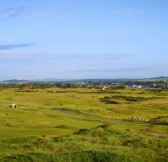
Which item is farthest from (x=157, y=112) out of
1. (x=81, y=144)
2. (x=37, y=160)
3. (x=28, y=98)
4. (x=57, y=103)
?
(x=37, y=160)

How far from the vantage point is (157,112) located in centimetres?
7844

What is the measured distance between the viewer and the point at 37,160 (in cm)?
2170

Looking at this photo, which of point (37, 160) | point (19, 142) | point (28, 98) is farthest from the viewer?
point (28, 98)

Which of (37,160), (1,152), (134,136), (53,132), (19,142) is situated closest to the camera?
(37,160)

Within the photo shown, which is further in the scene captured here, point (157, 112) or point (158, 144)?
point (157, 112)

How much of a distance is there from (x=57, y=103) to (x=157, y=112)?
3124 centimetres

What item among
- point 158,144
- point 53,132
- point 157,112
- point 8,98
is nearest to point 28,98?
point 8,98

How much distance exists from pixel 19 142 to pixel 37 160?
7442mm

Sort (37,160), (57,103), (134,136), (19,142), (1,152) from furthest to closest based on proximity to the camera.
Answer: (57,103), (134,136), (19,142), (1,152), (37,160)

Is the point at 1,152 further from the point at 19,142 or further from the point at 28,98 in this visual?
the point at 28,98

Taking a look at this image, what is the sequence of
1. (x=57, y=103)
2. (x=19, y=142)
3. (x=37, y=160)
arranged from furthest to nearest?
(x=57, y=103) → (x=19, y=142) → (x=37, y=160)

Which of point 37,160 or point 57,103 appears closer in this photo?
point 37,160

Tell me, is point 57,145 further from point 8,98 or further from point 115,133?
point 8,98

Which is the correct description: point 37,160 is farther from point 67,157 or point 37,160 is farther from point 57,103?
point 57,103
